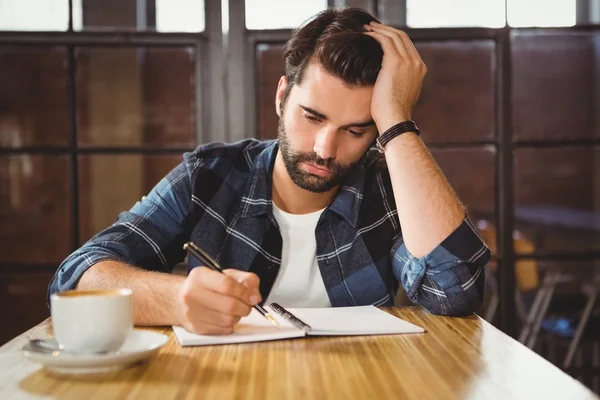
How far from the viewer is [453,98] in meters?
2.59

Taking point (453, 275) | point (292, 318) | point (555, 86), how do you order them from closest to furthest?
point (292, 318), point (453, 275), point (555, 86)

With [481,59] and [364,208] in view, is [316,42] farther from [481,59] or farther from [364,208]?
[481,59]

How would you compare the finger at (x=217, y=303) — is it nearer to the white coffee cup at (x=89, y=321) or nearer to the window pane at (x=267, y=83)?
the white coffee cup at (x=89, y=321)

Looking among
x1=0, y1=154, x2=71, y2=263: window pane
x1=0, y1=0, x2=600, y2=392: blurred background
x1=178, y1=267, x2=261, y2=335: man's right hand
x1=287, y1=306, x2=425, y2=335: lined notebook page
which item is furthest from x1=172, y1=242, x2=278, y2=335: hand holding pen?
x1=0, y1=154, x2=71, y2=263: window pane

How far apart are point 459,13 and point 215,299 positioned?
189 centimetres

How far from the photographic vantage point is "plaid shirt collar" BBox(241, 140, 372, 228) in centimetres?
169

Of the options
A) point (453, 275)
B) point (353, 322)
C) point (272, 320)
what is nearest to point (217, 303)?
point (272, 320)

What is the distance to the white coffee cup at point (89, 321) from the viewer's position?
906 mm

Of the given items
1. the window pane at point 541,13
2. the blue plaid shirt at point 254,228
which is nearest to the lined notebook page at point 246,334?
the blue plaid shirt at point 254,228

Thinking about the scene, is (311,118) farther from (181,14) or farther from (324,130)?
(181,14)

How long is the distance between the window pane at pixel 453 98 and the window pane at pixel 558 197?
214 millimetres

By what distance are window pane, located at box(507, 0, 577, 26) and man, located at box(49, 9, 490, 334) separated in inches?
41.1

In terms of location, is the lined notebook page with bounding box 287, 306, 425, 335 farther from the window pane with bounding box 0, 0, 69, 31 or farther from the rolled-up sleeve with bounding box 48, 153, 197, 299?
the window pane with bounding box 0, 0, 69, 31

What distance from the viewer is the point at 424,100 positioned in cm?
260
